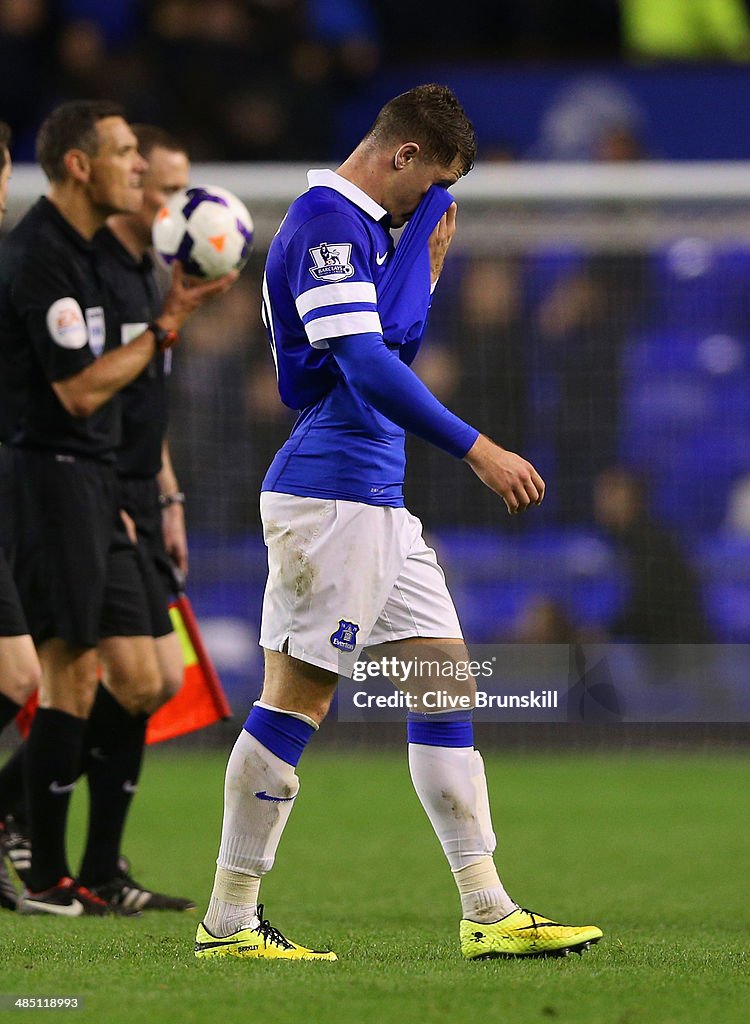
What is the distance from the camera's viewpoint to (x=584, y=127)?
37.6 ft

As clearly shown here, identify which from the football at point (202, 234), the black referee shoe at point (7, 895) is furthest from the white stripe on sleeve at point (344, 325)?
the black referee shoe at point (7, 895)

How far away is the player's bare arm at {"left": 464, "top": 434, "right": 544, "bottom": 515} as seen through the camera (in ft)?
12.4

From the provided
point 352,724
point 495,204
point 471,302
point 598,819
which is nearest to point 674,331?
point 471,302

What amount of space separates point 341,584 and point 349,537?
4.5 inches

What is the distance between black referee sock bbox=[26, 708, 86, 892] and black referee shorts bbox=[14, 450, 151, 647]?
274 millimetres

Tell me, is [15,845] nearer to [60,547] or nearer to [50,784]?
[50,784]

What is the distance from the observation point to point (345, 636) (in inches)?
156

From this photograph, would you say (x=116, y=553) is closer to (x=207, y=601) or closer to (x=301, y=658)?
(x=301, y=658)

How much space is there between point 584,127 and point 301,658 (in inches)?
324

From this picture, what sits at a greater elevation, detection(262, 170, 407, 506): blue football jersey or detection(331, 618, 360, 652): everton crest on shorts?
detection(262, 170, 407, 506): blue football jersey

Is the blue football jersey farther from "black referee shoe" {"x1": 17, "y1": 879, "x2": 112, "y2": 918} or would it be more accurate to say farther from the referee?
"black referee shoe" {"x1": 17, "y1": 879, "x2": 112, "y2": 918}

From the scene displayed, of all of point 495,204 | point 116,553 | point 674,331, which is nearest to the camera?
point 116,553

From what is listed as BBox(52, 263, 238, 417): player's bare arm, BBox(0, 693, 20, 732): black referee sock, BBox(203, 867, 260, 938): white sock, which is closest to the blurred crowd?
BBox(52, 263, 238, 417): player's bare arm

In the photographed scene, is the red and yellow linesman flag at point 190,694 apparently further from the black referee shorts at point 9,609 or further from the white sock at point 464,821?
the white sock at point 464,821
